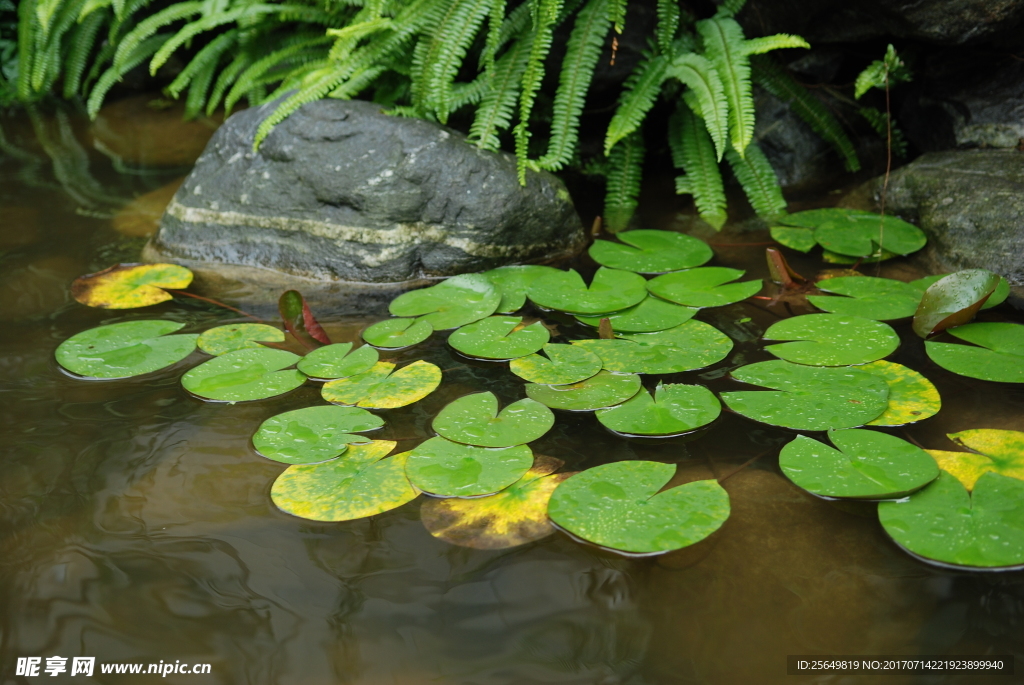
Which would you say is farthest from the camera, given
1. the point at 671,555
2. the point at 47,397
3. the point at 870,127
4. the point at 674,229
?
the point at 870,127

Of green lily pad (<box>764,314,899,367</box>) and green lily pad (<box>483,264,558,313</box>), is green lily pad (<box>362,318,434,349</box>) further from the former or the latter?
green lily pad (<box>764,314,899,367</box>)

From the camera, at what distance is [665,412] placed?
2.00 metres

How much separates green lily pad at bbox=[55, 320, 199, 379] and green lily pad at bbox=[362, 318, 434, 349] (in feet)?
2.02

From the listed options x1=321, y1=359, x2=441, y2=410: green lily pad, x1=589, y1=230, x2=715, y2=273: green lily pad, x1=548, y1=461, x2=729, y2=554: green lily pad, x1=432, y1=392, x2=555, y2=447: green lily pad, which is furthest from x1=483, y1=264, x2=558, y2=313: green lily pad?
x1=548, y1=461, x2=729, y2=554: green lily pad

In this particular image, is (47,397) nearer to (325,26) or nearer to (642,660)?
(642,660)

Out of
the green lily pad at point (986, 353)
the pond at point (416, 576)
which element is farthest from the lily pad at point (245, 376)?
the green lily pad at point (986, 353)

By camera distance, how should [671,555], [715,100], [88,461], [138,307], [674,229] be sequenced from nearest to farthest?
[671,555]
[88,461]
[138,307]
[715,100]
[674,229]

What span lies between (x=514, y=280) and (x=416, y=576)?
1.47 meters

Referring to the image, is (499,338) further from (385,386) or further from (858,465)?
(858,465)

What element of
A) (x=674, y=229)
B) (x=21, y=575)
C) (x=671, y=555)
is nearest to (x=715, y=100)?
(x=674, y=229)

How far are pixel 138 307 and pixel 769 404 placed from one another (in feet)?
7.59

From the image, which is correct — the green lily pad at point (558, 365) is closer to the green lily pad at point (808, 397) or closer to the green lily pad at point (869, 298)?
the green lily pad at point (808, 397)

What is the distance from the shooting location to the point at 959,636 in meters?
1.40

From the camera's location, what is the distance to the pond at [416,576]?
141cm
